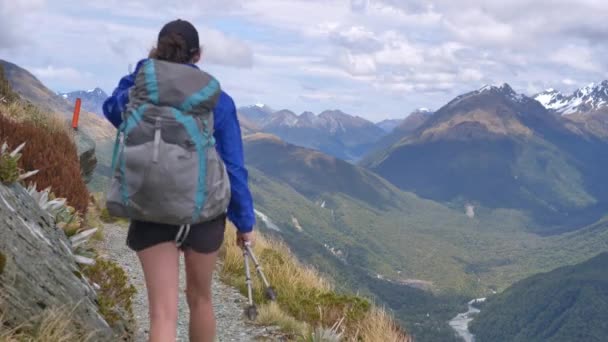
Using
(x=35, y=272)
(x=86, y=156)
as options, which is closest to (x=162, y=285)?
(x=35, y=272)

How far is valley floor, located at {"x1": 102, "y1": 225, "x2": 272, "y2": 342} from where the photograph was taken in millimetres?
7824

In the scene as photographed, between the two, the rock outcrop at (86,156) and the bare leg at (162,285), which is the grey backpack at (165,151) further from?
the rock outcrop at (86,156)

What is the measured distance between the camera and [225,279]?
430 inches

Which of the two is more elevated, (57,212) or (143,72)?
(143,72)

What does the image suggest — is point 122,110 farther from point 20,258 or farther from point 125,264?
point 125,264

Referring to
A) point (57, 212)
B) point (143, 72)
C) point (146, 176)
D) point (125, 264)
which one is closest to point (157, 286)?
point (146, 176)

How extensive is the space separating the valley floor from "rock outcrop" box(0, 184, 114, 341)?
154 cm

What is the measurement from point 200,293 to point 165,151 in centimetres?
116

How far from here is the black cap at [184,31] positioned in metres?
3.90

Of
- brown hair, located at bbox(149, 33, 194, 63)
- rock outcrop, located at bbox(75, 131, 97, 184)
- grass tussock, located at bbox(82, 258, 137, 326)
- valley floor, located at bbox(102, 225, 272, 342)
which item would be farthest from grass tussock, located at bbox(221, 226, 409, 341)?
rock outcrop, located at bbox(75, 131, 97, 184)

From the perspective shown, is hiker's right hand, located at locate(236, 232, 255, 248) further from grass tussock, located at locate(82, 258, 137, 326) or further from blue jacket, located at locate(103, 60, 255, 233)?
grass tussock, located at locate(82, 258, 137, 326)

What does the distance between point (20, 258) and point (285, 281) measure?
6.29m

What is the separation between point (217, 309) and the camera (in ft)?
30.1

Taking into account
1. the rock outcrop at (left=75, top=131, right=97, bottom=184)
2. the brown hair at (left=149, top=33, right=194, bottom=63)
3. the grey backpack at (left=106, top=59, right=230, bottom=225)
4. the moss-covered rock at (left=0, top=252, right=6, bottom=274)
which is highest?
the brown hair at (left=149, top=33, right=194, bottom=63)
